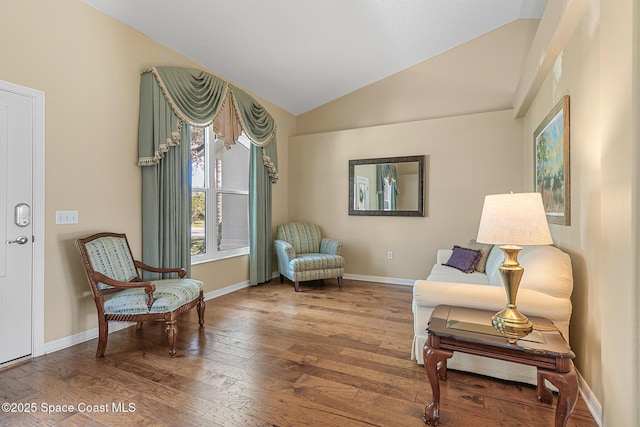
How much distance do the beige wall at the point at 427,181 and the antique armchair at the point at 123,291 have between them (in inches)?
112

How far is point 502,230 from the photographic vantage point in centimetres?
162

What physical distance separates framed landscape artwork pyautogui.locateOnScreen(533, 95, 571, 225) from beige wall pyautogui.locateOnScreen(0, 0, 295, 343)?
12.5ft

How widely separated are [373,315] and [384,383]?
52.7 inches

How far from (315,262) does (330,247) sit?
531 mm

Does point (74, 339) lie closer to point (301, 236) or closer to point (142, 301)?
point (142, 301)

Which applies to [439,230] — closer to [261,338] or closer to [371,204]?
[371,204]

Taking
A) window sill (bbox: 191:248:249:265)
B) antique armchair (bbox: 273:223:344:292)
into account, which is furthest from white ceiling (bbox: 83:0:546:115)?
window sill (bbox: 191:248:249:265)

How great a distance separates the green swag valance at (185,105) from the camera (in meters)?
3.12

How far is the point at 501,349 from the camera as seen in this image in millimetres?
1523

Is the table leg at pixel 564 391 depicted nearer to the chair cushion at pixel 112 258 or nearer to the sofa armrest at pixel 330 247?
the chair cushion at pixel 112 258

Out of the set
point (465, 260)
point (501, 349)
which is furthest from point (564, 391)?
point (465, 260)

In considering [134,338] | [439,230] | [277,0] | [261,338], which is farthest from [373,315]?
[277,0]

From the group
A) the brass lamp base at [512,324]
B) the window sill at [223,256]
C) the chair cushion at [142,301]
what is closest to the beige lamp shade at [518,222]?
the brass lamp base at [512,324]

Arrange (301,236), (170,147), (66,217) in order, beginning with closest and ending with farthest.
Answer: (66,217)
(170,147)
(301,236)
